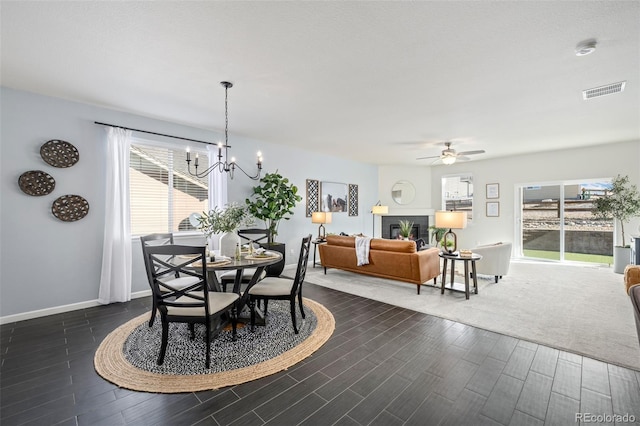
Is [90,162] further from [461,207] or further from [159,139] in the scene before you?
[461,207]

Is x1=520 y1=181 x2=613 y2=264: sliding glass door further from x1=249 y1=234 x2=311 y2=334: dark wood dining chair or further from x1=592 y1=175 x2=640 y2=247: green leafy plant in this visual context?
x1=249 y1=234 x2=311 y2=334: dark wood dining chair

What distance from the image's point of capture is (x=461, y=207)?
859 centimetres

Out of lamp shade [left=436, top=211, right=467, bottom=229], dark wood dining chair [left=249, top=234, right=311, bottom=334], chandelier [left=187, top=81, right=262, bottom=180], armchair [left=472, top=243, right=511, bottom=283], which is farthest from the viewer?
armchair [left=472, top=243, right=511, bottom=283]

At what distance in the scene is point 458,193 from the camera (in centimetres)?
864

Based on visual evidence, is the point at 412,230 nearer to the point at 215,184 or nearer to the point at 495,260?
the point at 495,260

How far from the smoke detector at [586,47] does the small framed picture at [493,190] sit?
5878mm

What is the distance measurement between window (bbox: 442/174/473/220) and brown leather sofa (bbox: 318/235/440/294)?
4.48m

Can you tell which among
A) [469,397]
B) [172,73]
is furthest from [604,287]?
[172,73]

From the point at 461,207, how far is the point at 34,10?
935 cm

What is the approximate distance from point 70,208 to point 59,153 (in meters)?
0.72

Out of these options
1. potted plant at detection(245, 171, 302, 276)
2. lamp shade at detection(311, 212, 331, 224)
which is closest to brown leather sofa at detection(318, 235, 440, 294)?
lamp shade at detection(311, 212, 331, 224)

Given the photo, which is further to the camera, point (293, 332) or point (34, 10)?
point (293, 332)

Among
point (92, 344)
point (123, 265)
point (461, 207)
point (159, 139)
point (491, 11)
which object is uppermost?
point (491, 11)

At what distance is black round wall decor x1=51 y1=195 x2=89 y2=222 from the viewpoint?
3560 mm
